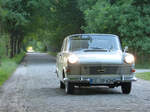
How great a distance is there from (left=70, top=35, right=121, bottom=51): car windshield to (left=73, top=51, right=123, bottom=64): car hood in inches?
32.9

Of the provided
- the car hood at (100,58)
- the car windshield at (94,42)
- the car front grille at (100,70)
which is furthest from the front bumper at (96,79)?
the car windshield at (94,42)

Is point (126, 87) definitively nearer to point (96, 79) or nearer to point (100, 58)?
point (96, 79)

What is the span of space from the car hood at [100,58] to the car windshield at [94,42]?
835 millimetres

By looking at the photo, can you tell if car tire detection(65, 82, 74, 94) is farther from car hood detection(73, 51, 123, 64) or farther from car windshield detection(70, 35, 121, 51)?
car windshield detection(70, 35, 121, 51)

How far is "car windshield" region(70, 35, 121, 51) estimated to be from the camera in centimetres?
1209

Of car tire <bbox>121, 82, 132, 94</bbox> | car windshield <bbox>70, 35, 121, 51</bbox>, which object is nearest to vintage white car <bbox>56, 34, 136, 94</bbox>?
car tire <bbox>121, 82, 132, 94</bbox>

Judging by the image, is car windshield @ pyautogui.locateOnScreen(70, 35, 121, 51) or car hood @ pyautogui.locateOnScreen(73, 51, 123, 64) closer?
car hood @ pyautogui.locateOnScreen(73, 51, 123, 64)

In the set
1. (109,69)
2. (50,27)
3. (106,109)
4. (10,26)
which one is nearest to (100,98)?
(109,69)

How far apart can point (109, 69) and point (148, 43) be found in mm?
19991

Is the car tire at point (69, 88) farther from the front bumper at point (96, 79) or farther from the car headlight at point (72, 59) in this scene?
the car headlight at point (72, 59)

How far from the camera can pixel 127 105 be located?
8789 millimetres

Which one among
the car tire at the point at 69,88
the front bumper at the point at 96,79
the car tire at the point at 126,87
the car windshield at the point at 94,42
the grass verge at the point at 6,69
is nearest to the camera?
the front bumper at the point at 96,79

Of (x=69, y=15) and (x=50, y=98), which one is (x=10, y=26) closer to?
(x=69, y=15)

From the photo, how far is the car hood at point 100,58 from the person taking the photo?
10823 millimetres
